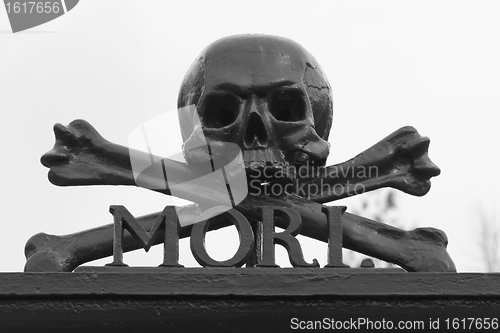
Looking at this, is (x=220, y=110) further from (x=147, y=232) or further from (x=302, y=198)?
(x=147, y=232)

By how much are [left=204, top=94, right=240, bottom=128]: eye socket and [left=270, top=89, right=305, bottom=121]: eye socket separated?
8.2 inches

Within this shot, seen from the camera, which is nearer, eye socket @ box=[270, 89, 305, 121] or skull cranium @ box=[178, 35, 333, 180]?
skull cranium @ box=[178, 35, 333, 180]

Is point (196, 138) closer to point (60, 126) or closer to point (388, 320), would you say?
point (60, 126)

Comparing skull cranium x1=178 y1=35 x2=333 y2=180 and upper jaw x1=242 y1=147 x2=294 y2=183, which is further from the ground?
skull cranium x1=178 y1=35 x2=333 y2=180

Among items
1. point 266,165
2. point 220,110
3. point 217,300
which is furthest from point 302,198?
point 217,300

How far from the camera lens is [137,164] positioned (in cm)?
596

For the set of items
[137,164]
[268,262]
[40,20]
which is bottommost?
[268,262]

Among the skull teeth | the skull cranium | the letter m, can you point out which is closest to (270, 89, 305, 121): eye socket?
the skull cranium

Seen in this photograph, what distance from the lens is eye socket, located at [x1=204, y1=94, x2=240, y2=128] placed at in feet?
19.6

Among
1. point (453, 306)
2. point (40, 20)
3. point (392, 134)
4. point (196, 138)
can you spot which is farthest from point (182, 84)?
point (40, 20)

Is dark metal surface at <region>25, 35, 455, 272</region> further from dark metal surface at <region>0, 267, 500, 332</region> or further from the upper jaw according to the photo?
dark metal surface at <region>0, 267, 500, 332</region>

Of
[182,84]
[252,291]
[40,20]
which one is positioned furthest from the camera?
[40,20]

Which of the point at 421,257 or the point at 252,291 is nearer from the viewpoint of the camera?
the point at 252,291

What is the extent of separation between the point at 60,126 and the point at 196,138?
0.72m
